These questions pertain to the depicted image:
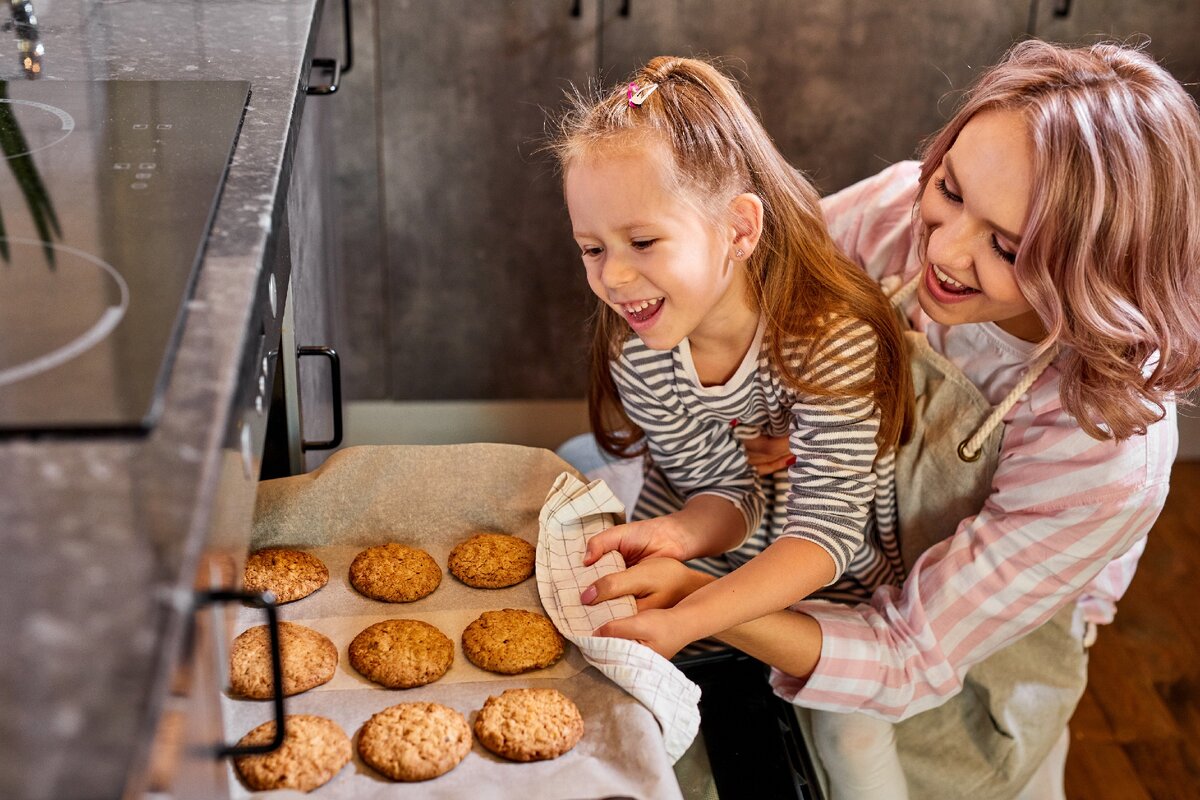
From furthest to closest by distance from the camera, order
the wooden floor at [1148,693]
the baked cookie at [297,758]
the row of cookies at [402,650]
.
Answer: the wooden floor at [1148,693] → the row of cookies at [402,650] → the baked cookie at [297,758]

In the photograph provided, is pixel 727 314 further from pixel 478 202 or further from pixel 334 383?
pixel 478 202

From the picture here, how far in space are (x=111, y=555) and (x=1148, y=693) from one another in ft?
6.03

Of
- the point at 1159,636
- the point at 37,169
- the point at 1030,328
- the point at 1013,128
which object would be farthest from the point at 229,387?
the point at 1159,636

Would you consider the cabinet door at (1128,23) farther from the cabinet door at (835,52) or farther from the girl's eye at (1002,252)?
the girl's eye at (1002,252)

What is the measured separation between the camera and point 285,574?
0.98m

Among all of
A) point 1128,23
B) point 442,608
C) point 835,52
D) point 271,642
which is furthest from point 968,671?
point 1128,23

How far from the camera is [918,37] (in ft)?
7.22

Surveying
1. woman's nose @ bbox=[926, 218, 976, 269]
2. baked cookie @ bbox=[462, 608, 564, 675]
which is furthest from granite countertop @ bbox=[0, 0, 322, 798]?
woman's nose @ bbox=[926, 218, 976, 269]

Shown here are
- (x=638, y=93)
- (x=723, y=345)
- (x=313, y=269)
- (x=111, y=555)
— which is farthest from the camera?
(x=313, y=269)

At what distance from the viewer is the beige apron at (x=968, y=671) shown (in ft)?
4.01

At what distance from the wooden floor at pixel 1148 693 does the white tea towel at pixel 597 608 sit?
1.06 m

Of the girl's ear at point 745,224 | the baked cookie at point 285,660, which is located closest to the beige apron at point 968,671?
the girl's ear at point 745,224

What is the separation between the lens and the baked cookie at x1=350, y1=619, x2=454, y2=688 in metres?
0.90

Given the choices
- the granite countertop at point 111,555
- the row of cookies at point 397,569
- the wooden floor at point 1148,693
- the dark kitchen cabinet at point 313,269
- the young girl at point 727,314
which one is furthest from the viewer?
the wooden floor at point 1148,693
